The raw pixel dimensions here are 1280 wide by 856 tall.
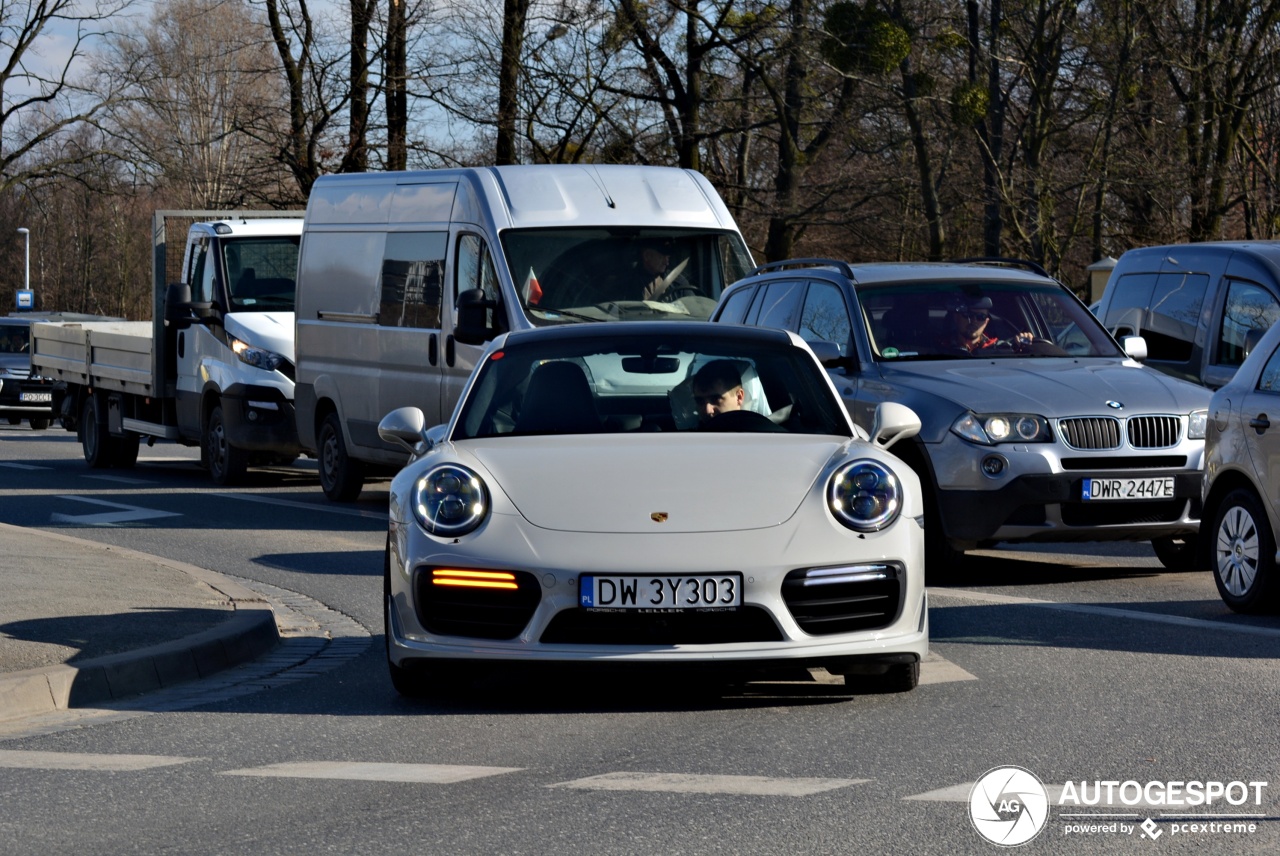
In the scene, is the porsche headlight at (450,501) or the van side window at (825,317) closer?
the porsche headlight at (450,501)

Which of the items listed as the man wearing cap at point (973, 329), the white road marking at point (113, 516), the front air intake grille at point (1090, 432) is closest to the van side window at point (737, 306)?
the man wearing cap at point (973, 329)

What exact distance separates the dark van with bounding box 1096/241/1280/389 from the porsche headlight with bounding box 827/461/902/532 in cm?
633

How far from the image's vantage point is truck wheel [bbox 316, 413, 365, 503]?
16500 millimetres

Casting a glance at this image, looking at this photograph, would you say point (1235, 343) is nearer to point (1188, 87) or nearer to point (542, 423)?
point (542, 423)

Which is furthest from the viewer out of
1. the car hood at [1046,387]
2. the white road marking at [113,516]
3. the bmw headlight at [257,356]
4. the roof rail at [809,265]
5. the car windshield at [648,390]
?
the bmw headlight at [257,356]

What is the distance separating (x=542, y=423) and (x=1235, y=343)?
271 inches

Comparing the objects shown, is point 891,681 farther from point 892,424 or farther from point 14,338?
point 14,338

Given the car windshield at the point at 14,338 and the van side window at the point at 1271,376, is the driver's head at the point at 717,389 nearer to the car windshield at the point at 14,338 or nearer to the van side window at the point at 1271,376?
the van side window at the point at 1271,376

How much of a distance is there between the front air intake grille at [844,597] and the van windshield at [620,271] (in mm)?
7292

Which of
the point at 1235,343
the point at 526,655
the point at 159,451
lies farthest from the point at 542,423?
the point at 159,451

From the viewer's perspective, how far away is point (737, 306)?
1347cm

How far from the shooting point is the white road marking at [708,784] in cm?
543

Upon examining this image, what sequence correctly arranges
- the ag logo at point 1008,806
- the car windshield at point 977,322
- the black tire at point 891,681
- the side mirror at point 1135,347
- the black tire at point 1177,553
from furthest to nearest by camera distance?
1. the car windshield at point 977,322
2. the black tire at point 1177,553
3. the side mirror at point 1135,347
4. the black tire at point 891,681
5. the ag logo at point 1008,806

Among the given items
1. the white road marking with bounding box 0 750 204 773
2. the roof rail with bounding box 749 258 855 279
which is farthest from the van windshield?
the white road marking with bounding box 0 750 204 773
